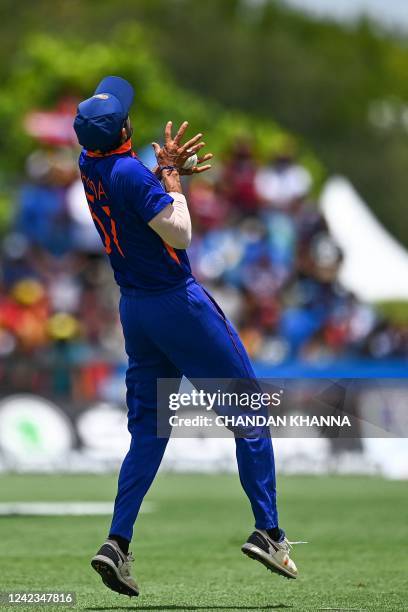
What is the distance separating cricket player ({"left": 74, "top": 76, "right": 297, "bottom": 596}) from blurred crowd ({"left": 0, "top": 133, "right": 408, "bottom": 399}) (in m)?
8.41

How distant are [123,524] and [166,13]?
255 ft

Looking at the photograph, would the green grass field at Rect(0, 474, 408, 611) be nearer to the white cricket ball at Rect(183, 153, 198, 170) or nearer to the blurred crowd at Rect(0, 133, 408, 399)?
the white cricket ball at Rect(183, 153, 198, 170)

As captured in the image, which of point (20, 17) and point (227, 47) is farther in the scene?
point (227, 47)

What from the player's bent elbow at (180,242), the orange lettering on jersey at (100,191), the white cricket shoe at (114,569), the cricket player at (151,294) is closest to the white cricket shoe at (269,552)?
the cricket player at (151,294)

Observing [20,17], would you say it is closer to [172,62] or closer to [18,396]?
[172,62]

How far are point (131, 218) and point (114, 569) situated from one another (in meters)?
1.56

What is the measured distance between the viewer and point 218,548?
862 centimetres

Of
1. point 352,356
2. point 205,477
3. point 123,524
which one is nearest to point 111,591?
point 123,524

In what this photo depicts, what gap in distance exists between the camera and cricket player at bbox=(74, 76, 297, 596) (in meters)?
6.28

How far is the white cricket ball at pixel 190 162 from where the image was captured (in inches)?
253

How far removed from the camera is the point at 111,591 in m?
6.91

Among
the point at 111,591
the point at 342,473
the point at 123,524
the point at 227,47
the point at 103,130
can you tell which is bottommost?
the point at 342,473

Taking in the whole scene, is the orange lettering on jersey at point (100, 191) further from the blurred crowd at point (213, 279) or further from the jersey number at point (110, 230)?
the blurred crowd at point (213, 279)

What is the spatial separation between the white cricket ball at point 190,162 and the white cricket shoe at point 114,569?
68.4 inches
